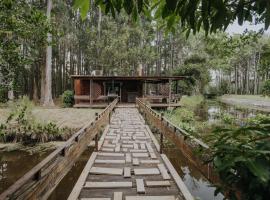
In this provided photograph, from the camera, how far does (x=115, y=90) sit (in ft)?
99.3

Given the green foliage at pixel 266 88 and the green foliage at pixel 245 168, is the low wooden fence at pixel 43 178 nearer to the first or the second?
the green foliage at pixel 245 168

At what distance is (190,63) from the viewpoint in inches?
1590

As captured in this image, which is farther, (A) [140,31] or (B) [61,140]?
(A) [140,31]

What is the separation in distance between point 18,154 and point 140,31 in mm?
31221

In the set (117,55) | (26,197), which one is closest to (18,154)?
(26,197)

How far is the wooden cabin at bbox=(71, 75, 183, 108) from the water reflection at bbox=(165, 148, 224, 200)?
13.3 metres

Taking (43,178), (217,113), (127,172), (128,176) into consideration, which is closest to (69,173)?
(127,172)

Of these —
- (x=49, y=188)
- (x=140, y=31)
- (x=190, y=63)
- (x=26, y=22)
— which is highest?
(x=140, y=31)

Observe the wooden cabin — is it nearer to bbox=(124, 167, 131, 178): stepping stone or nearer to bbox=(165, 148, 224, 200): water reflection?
bbox=(165, 148, 224, 200): water reflection

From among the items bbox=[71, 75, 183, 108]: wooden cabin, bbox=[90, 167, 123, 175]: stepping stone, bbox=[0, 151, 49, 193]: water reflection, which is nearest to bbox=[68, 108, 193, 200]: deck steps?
bbox=[90, 167, 123, 175]: stepping stone

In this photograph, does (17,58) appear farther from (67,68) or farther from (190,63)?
(67,68)

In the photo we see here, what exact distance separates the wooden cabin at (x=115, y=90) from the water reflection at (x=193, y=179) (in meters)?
13.3

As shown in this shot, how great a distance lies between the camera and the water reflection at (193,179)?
8.13m

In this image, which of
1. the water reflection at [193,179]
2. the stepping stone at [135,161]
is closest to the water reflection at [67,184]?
→ the stepping stone at [135,161]
